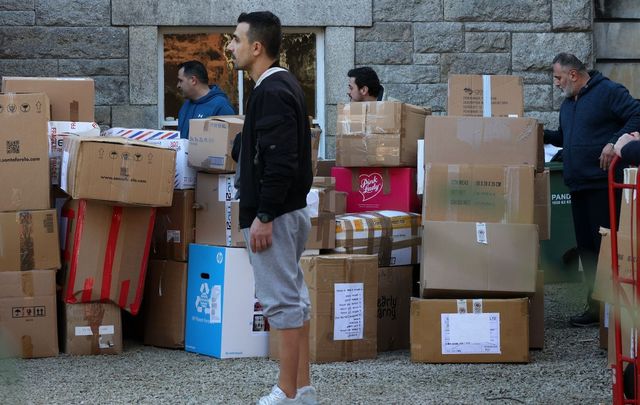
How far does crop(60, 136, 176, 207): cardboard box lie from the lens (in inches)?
245

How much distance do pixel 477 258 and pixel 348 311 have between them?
77 cm

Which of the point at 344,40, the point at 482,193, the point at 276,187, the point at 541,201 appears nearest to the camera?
the point at 276,187

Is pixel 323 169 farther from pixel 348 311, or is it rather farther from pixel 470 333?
pixel 470 333

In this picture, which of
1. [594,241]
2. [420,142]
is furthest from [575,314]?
[420,142]

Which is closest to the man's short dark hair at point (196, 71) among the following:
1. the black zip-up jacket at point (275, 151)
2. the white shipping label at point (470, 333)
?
the white shipping label at point (470, 333)

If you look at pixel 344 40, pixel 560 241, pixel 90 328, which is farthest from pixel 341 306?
pixel 344 40

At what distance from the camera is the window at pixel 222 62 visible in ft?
32.0

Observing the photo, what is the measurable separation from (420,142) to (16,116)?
7.75 feet

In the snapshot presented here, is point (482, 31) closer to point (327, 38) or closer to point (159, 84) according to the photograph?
point (327, 38)

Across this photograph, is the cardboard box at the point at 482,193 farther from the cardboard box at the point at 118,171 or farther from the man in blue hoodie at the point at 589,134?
the cardboard box at the point at 118,171

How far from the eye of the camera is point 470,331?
6.32 m

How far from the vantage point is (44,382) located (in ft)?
19.4

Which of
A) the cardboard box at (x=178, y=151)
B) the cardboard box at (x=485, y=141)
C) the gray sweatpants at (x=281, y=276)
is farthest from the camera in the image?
the cardboard box at (x=178, y=151)

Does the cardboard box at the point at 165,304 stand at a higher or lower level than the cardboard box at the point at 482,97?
lower
